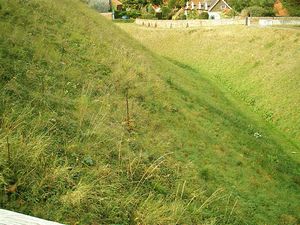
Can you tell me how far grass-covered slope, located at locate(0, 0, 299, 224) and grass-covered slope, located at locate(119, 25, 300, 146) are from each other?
4.97 metres

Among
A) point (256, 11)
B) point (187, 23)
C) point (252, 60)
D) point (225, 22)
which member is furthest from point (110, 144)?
point (256, 11)

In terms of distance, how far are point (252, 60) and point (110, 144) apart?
2721cm

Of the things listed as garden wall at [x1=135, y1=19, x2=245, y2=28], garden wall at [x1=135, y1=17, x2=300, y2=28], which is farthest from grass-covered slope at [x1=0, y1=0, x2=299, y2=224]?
garden wall at [x1=135, y1=19, x2=245, y2=28]

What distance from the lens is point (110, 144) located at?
325 inches

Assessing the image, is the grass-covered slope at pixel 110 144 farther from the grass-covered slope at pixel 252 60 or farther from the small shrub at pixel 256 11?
the small shrub at pixel 256 11

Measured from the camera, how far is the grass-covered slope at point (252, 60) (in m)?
24.4

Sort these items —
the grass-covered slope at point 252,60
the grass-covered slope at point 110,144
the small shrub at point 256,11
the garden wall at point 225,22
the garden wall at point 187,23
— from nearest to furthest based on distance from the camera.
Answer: the grass-covered slope at point 110,144 < the grass-covered slope at point 252,60 < the garden wall at point 225,22 < the garden wall at point 187,23 < the small shrub at point 256,11

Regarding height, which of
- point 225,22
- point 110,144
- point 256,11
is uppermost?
point 256,11

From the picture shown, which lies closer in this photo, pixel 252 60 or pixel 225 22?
pixel 252 60

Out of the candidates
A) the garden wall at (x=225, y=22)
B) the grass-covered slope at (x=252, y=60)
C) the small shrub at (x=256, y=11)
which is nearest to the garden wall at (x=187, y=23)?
the garden wall at (x=225, y=22)

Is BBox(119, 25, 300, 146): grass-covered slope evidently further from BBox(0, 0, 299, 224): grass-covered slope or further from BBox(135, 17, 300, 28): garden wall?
BBox(0, 0, 299, 224): grass-covered slope

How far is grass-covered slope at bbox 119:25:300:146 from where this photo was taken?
24.4 m

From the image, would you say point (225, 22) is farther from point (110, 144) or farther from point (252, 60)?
point (110, 144)

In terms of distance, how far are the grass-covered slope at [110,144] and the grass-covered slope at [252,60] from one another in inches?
196
